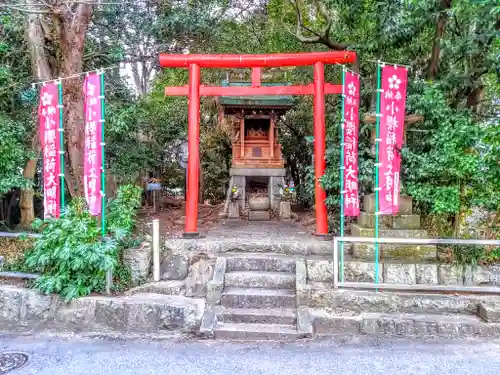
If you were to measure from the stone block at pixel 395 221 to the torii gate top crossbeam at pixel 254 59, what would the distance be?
113 inches

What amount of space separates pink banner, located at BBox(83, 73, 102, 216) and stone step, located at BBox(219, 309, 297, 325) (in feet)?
8.03

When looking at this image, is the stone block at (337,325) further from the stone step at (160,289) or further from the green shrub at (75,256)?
the green shrub at (75,256)

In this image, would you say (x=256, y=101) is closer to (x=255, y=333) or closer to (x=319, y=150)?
(x=319, y=150)

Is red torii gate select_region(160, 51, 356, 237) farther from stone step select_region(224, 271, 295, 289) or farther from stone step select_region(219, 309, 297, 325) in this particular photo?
stone step select_region(219, 309, 297, 325)

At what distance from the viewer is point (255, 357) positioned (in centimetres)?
400

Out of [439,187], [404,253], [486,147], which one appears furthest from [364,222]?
[486,147]

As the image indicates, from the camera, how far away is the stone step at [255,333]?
4434mm

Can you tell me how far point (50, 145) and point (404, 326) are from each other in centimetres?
576

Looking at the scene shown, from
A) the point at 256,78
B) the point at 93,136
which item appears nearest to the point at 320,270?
the point at 256,78

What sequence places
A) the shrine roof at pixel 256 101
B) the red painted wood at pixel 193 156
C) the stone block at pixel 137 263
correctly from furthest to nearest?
1. the shrine roof at pixel 256 101
2. the red painted wood at pixel 193 156
3. the stone block at pixel 137 263

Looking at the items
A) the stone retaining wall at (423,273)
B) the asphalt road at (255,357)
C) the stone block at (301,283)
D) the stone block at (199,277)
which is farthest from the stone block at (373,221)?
the stone block at (199,277)

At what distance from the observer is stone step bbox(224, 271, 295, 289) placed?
537 centimetres

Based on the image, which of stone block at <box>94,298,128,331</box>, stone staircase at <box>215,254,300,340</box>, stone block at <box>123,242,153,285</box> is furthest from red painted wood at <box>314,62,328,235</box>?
stone block at <box>94,298,128,331</box>

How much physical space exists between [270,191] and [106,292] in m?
6.74
